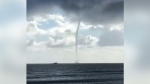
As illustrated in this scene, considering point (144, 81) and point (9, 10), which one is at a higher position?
point (9, 10)

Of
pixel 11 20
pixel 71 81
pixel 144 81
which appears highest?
pixel 11 20

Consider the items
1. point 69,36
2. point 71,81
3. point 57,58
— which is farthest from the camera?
point 69,36

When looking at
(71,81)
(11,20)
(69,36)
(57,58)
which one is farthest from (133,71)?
(69,36)

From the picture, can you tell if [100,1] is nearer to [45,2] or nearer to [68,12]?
[68,12]

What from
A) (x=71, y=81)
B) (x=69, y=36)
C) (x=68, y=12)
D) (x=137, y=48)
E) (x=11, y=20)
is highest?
(x=68, y=12)

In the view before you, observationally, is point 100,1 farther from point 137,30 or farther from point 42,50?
point 137,30

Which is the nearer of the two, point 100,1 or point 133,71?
point 133,71

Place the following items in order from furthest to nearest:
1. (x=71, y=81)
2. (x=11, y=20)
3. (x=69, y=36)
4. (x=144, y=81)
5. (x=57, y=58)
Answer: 1. (x=69, y=36)
2. (x=57, y=58)
3. (x=71, y=81)
4. (x=144, y=81)
5. (x=11, y=20)

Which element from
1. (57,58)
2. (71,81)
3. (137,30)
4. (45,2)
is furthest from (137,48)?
(45,2)

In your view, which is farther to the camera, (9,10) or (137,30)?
(137,30)
